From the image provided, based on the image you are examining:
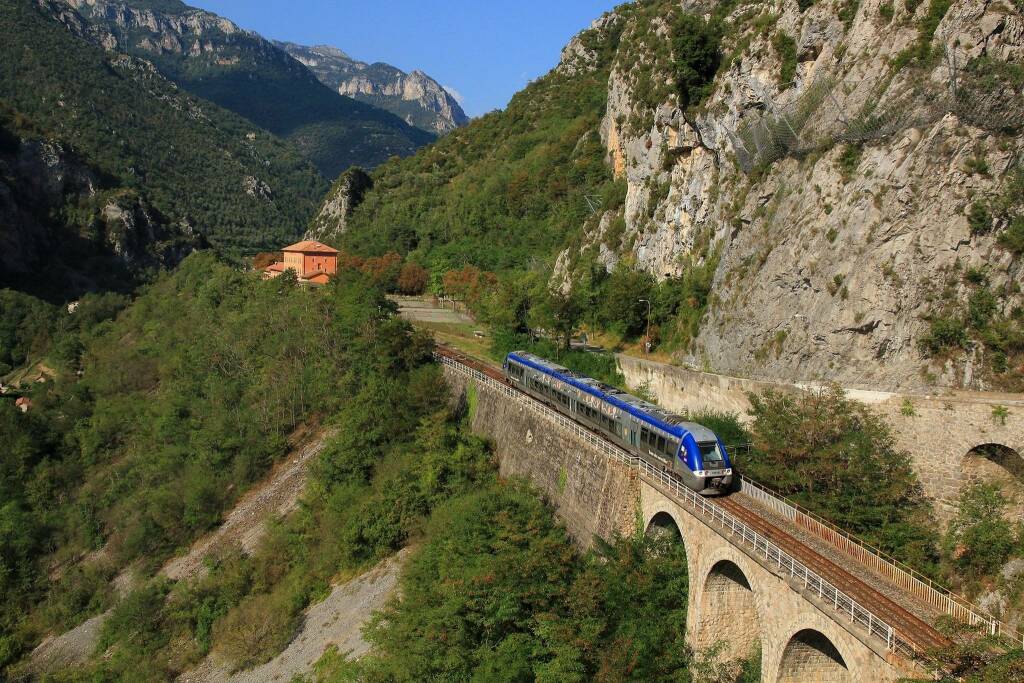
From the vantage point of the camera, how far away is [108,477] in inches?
2303

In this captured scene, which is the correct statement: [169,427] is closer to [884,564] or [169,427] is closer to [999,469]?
[884,564]

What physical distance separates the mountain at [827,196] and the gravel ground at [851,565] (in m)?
7.49

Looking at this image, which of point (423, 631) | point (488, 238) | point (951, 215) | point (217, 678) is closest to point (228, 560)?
point (217, 678)

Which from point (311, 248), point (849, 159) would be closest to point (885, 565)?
point (849, 159)

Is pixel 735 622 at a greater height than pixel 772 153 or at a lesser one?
lesser

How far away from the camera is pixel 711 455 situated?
76.9 ft

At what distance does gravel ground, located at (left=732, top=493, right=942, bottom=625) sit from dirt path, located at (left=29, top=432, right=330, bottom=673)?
1185 inches

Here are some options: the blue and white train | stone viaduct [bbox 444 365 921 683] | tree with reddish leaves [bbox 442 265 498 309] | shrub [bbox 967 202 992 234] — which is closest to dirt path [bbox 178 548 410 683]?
stone viaduct [bbox 444 365 921 683]

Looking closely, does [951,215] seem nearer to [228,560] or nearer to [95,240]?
[228,560]

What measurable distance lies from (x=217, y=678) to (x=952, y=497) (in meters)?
30.5

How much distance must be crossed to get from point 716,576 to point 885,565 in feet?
14.9

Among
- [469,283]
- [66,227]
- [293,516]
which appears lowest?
[293,516]

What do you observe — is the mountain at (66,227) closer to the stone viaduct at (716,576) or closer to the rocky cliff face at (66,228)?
the rocky cliff face at (66,228)

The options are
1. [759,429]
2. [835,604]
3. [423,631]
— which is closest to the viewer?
[835,604]
